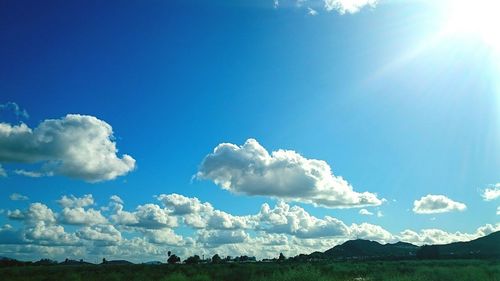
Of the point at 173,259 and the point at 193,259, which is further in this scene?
the point at 173,259

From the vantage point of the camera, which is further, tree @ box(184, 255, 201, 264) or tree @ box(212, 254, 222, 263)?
tree @ box(212, 254, 222, 263)

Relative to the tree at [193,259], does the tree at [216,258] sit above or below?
above

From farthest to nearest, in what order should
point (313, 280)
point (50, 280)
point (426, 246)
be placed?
point (426, 246) < point (50, 280) < point (313, 280)

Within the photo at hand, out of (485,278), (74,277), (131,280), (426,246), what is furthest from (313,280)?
(426,246)

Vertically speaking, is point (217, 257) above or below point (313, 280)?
above

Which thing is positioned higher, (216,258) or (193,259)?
(216,258)

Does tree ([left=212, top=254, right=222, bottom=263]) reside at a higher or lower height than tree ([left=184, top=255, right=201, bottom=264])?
higher

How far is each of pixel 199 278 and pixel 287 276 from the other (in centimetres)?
1382

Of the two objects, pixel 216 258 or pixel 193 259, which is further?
pixel 216 258

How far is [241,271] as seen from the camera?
2291 inches

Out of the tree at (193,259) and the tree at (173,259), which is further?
the tree at (173,259)

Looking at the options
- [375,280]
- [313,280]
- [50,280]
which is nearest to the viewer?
[313,280]

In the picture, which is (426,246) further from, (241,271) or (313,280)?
(313,280)

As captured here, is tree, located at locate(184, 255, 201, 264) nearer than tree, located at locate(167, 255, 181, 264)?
Yes
